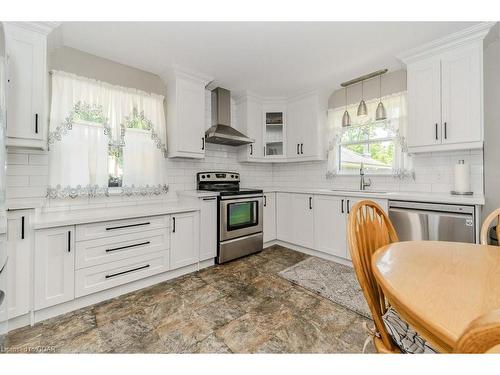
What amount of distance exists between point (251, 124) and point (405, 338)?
341 cm

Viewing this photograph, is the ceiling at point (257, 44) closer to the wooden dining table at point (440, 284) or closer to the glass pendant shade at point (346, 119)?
the glass pendant shade at point (346, 119)

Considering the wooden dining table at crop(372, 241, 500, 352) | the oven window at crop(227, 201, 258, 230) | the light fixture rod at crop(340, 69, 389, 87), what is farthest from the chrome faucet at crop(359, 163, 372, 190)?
the wooden dining table at crop(372, 241, 500, 352)

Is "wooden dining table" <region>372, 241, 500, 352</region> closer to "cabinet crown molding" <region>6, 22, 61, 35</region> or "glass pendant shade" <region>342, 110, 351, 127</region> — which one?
"glass pendant shade" <region>342, 110, 351, 127</region>

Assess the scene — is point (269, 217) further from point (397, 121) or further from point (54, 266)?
point (54, 266)

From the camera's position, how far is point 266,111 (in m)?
3.95

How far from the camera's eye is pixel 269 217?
3.60 m

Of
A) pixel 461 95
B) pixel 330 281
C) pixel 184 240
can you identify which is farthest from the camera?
pixel 184 240

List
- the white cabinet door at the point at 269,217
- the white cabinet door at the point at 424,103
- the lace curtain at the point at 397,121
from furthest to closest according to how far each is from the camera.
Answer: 1. the white cabinet door at the point at 269,217
2. the lace curtain at the point at 397,121
3. the white cabinet door at the point at 424,103

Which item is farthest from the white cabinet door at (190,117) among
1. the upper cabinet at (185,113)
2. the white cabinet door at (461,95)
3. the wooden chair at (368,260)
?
the white cabinet door at (461,95)

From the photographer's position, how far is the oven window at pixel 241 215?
3.03m

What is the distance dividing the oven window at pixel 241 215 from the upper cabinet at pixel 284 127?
0.92 metres

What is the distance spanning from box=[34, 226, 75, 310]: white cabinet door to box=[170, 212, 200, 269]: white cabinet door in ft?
2.95

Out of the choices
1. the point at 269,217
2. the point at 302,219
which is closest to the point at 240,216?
the point at 269,217
